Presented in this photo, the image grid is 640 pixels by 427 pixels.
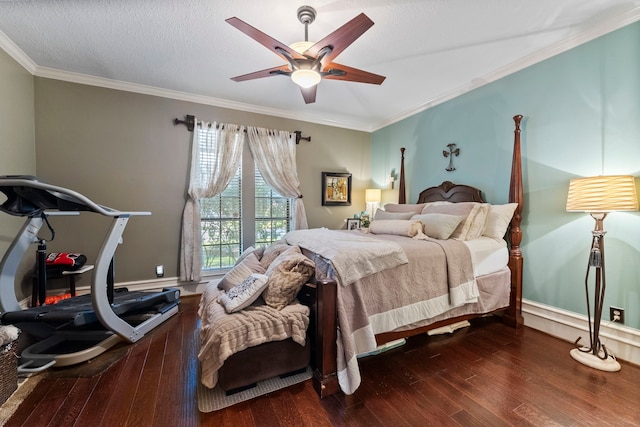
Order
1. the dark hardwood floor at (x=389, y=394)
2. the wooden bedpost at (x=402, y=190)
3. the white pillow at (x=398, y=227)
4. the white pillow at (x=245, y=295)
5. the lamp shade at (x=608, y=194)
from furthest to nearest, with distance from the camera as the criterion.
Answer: the wooden bedpost at (x=402, y=190) < the white pillow at (x=398, y=227) < the lamp shade at (x=608, y=194) < the white pillow at (x=245, y=295) < the dark hardwood floor at (x=389, y=394)

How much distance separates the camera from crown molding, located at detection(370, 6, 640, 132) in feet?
6.79

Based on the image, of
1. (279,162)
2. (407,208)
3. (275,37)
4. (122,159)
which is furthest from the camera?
(279,162)

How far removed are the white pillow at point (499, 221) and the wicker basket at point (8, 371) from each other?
3.89 m

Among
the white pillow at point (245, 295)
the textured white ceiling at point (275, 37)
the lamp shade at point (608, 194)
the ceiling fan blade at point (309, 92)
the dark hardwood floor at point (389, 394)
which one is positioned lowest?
the dark hardwood floor at point (389, 394)

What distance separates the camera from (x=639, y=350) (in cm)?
199

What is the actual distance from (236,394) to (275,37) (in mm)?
2884

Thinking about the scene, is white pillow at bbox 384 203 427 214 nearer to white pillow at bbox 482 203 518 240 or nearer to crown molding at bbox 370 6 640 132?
white pillow at bbox 482 203 518 240

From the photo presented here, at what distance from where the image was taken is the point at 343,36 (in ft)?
5.66

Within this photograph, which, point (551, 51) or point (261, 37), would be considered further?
point (551, 51)

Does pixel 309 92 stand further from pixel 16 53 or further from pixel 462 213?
pixel 16 53

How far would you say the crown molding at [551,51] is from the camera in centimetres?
207

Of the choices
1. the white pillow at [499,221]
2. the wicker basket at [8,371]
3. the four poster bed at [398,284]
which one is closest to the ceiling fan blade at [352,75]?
the four poster bed at [398,284]

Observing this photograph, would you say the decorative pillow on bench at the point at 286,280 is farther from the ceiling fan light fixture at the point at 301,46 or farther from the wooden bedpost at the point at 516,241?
the wooden bedpost at the point at 516,241

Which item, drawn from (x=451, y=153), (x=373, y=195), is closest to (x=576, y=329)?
(x=451, y=153)
